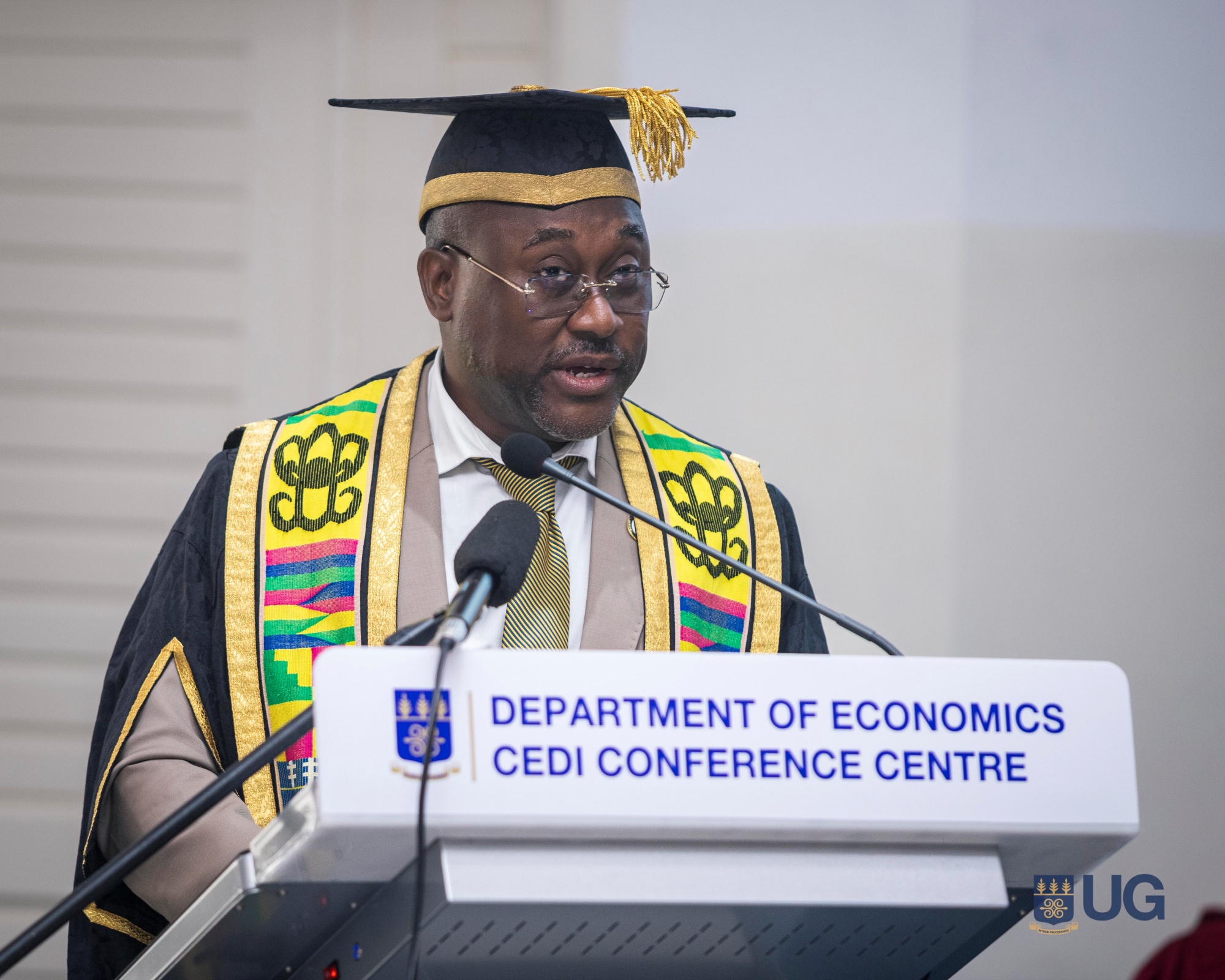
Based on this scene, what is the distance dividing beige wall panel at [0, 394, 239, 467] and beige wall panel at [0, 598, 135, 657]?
43 cm

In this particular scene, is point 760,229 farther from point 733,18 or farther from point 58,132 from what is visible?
point 58,132

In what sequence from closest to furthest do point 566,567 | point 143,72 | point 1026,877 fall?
point 1026,877 < point 566,567 < point 143,72

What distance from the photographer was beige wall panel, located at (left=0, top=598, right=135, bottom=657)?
3439 millimetres

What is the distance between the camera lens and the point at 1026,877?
43.8 inches

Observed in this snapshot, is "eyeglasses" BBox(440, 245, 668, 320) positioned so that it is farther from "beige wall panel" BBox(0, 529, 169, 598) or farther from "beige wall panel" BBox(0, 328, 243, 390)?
"beige wall panel" BBox(0, 529, 169, 598)

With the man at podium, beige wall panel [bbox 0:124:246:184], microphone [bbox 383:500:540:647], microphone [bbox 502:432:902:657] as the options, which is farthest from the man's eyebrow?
beige wall panel [bbox 0:124:246:184]

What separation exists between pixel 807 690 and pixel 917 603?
2.36 m

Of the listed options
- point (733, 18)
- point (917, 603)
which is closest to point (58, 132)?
point (733, 18)

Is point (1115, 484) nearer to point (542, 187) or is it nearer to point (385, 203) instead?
point (542, 187)

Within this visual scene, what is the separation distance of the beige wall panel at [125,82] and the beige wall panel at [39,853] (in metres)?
2.01

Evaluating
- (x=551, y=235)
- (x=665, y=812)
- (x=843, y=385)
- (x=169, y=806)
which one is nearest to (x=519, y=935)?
(x=665, y=812)

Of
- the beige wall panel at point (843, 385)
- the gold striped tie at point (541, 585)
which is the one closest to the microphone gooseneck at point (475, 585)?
the gold striped tie at point (541, 585)

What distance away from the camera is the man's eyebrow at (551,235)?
2061mm

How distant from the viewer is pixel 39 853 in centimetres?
338
